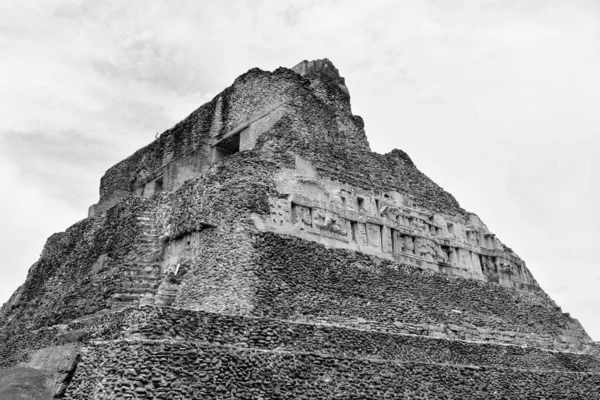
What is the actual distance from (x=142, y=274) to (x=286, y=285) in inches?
148

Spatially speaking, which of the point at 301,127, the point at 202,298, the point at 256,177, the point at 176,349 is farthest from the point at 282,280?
the point at 301,127

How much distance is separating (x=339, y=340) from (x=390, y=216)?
254 inches

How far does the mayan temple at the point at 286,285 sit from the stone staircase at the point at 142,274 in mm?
44

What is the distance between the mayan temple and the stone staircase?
44 millimetres

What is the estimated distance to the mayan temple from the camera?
9.34m

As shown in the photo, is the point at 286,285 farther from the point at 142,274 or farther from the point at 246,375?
the point at 142,274

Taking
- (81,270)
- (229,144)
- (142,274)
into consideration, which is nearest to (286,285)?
(142,274)

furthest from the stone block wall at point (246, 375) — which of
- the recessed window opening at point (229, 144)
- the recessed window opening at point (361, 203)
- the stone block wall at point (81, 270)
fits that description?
the recessed window opening at point (229, 144)

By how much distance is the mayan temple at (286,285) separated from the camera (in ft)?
30.6

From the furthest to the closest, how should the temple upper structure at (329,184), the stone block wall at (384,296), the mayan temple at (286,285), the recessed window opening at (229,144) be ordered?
1. the recessed window opening at (229,144)
2. the temple upper structure at (329,184)
3. the stone block wall at (384,296)
4. the mayan temple at (286,285)

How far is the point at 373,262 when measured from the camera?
14.8 m

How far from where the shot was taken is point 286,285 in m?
12.2

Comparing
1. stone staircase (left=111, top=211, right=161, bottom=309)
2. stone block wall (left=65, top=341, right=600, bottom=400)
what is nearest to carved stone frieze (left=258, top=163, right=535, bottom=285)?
stone staircase (left=111, top=211, right=161, bottom=309)

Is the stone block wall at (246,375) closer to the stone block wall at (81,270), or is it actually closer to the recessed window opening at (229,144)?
the stone block wall at (81,270)
